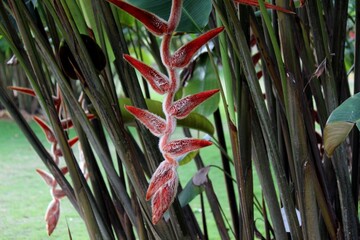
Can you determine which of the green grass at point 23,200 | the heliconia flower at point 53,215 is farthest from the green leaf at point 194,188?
the green grass at point 23,200

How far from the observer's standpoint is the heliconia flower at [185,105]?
402mm

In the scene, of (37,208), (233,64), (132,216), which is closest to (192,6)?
(233,64)

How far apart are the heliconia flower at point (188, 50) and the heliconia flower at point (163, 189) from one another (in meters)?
0.07

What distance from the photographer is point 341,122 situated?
395 mm

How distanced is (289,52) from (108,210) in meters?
0.25

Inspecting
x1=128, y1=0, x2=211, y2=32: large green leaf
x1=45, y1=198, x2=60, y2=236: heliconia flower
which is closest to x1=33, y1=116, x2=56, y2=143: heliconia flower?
x1=45, y1=198, x2=60, y2=236: heliconia flower

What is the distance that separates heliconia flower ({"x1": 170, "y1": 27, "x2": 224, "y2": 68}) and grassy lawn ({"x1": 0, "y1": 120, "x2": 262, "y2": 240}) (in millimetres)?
941

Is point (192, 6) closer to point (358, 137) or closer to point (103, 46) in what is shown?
point (103, 46)

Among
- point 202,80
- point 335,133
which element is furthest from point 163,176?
point 202,80

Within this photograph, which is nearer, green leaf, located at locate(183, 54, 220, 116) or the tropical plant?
the tropical plant

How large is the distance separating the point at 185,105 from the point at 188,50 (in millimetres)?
38

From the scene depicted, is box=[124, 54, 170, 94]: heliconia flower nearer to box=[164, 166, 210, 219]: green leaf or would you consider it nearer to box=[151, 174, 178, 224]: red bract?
box=[151, 174, 178, 224]: red bract

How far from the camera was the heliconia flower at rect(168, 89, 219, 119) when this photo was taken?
0.40m

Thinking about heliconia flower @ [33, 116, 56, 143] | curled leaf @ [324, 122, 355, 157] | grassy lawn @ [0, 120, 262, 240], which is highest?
curled leaf @ [324, 122, 355, 157]
